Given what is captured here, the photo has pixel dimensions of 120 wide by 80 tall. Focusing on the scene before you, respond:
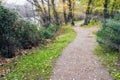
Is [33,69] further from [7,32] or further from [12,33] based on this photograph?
[12,33]

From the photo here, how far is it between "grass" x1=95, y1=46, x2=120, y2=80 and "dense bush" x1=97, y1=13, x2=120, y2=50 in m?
0.52

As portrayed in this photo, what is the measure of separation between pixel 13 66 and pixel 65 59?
9.25 ft

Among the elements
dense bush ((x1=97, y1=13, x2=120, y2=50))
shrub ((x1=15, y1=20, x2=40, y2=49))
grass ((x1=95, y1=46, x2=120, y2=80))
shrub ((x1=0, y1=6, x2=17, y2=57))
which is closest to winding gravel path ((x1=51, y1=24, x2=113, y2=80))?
grass ((x1=95, y1=46, x2=120, y2=80))

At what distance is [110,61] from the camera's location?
Result: 43.8ft

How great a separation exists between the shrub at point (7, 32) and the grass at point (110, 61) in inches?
205

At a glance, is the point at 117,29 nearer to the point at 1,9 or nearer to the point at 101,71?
the point at 101,71

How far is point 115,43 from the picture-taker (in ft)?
51.1

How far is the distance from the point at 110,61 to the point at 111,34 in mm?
2901

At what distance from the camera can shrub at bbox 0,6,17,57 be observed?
604 inches

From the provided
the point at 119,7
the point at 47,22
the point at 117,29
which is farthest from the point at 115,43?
the point at 119,7

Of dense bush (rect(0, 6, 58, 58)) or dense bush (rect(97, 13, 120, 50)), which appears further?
dense bush (rect(0, 6, 58, 58))

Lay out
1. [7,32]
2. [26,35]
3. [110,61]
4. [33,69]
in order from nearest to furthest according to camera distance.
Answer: [33,69] → [110,61] → [7,32] → [26,35]

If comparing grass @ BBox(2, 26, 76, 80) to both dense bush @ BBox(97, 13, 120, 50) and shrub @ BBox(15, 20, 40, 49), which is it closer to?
dense bush @ BBox(97, 13, 120, 50)

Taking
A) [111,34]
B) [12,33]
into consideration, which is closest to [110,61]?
[111,34]
